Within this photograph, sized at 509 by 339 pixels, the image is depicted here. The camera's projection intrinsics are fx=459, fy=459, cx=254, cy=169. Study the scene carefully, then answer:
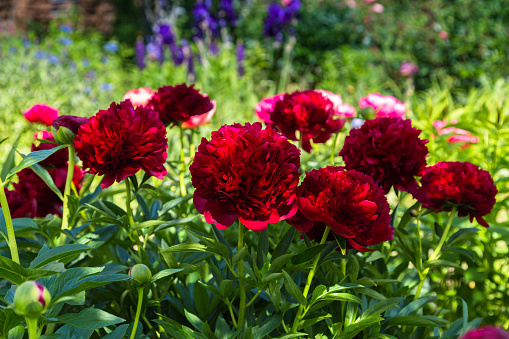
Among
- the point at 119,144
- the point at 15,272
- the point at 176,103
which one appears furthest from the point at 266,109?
the point at 15,272

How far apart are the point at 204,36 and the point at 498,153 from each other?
3.06m

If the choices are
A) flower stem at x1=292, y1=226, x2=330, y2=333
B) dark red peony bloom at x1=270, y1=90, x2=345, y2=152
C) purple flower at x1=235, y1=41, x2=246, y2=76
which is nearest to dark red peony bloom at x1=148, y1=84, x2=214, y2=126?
dark red peony bloom at x1=270, y1=90, x2=345, y2=152

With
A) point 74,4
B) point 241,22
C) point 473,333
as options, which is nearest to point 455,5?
point 241,22

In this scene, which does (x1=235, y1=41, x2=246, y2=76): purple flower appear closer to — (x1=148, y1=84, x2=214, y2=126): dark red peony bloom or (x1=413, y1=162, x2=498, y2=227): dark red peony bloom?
(x1=148, y1=84, x2=214, y2=126): dark red peony bloom

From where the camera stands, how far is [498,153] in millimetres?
1674

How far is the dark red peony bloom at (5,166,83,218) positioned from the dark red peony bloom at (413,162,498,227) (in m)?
0.81

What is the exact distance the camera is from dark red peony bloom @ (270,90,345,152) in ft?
3.65

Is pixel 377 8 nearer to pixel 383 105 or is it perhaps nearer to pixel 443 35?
pixel 443 35

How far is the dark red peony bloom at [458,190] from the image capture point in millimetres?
905

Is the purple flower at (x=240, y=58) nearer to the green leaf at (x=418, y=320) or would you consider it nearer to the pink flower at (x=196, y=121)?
the pink flower at (x=196, y=121)

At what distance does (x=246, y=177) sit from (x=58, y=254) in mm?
309

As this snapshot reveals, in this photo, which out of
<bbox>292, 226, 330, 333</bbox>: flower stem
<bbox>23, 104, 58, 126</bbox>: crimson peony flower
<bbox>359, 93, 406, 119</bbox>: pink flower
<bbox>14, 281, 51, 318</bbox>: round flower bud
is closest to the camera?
<bbox>14, 281, 51, 318</bbox>: round flower bud

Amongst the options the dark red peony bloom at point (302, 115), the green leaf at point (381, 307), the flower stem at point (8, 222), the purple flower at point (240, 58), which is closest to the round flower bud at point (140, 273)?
the flower stem at point (8, 222)

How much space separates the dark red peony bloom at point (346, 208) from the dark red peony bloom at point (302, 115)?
0.38m
